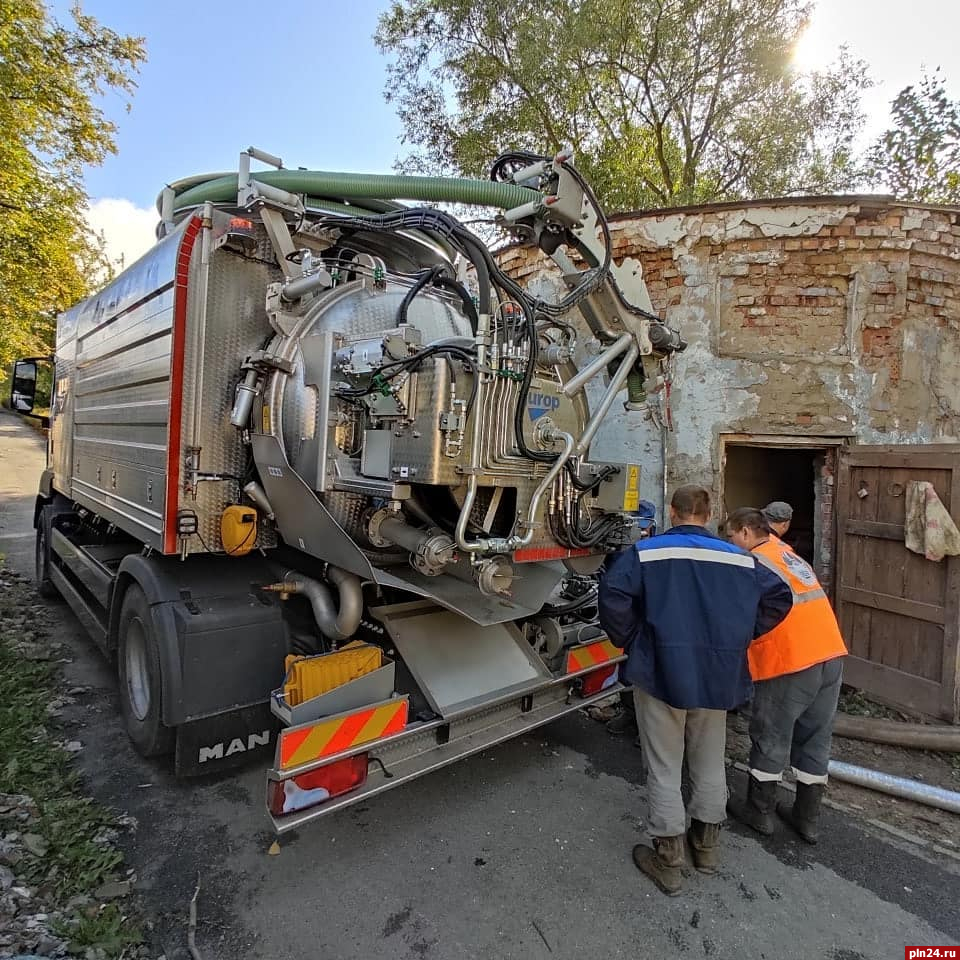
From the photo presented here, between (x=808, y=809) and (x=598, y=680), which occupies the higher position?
(x=598, y=680)

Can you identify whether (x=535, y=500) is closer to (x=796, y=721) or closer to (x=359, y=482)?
(x=359, y=482)

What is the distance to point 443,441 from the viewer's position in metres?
2.44

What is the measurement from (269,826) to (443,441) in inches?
81.5

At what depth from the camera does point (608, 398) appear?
300 cm

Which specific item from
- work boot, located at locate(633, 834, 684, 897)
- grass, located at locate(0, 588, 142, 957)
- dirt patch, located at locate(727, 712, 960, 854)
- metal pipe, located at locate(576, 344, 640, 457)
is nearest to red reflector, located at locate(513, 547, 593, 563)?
metal pipe, located at locate(576, 344, 640, 457)

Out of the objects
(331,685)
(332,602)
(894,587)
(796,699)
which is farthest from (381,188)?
(894,587)

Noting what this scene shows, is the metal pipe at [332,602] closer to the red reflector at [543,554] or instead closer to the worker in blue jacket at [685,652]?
the red reflector at [543,554]

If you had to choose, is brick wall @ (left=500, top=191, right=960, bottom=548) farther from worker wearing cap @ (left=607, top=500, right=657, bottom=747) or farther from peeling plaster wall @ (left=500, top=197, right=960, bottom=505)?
worker wearing cap @ (left=607, top=500, right=657, bottom=747)

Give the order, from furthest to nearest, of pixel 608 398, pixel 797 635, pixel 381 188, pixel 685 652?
pixel 381 188
pixel 608 398
pixel 797 635
pixel 685 652

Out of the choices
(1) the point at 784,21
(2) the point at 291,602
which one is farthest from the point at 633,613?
(1) the point at 784,21

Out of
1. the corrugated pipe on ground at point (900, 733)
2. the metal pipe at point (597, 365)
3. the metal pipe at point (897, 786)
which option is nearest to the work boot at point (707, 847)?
the metal pipe at point (897, 786)

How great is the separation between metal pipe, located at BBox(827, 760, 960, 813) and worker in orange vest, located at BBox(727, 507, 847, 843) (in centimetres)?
45

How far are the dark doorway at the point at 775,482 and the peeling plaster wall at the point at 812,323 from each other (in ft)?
7.94

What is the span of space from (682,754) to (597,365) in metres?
1.83
